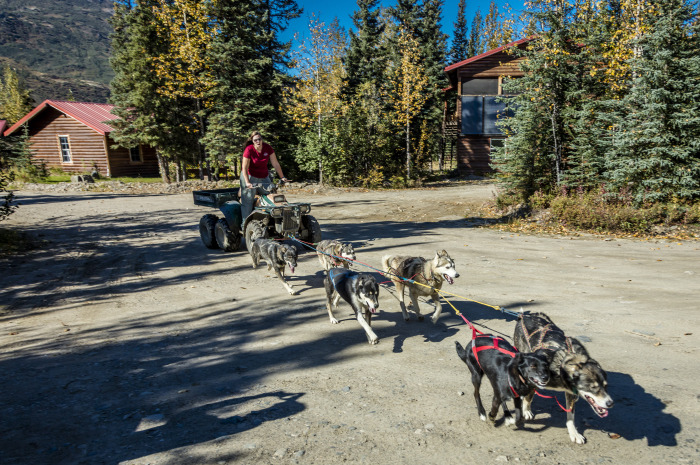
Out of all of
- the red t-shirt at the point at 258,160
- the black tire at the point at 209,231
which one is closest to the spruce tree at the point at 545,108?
the red t-shirt at the point at 258,160

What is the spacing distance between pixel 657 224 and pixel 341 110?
62.9 feet

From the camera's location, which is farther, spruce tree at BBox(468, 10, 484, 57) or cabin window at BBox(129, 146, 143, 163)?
spruce tree at BBox(468, 10, 484, 57)

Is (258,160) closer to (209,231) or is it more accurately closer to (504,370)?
(209,231)

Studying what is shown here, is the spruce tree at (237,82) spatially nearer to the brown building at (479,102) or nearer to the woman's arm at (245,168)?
the brown building at (479,102)

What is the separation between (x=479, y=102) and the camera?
1288 inches

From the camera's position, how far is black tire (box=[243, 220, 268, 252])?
359 inches

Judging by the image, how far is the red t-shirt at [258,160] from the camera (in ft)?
31.8

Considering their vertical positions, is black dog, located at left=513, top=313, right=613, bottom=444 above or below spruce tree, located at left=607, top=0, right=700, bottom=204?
below

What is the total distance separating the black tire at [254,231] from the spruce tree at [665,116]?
12182 millimetres

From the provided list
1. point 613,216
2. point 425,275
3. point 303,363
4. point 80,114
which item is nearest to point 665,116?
point 613,216

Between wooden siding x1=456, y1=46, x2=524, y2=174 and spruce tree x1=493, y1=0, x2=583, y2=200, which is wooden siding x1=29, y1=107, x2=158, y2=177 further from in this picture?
spruce tree x1=493, y1=0, x2=583, y2=200

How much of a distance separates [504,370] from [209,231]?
9.40 m

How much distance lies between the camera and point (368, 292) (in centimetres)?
531

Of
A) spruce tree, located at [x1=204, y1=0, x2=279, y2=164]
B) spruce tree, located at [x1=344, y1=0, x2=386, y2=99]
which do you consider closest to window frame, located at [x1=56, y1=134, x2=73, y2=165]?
spruce tree, located at [x1=204, y1=0, x2=279, y2=164]
